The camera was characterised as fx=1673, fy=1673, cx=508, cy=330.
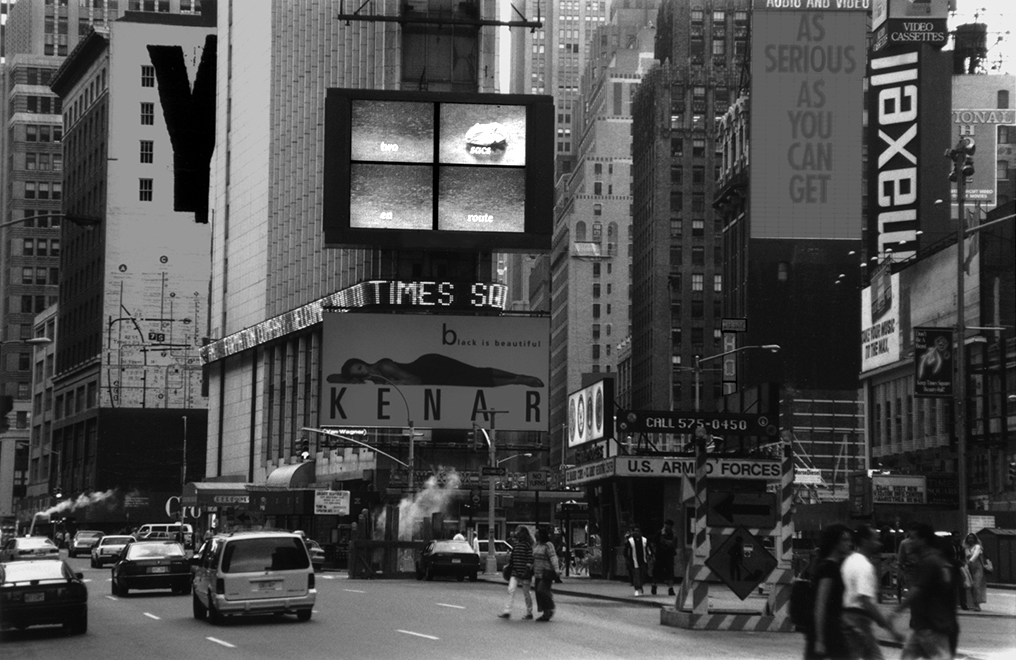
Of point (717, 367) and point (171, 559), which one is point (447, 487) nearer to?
point (171, 559)

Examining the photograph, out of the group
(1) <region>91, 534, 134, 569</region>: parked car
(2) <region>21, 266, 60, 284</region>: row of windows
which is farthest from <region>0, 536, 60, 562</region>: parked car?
(2) <region>21, 266, 60, 284</region>: row of windows

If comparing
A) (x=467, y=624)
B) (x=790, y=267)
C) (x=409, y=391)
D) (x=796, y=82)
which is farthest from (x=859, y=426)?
(x=467, y=624)

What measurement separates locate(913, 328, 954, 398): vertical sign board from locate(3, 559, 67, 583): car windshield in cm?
3029

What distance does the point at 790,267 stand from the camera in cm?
13912

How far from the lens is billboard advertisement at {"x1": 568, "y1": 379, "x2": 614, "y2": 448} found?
179 ft

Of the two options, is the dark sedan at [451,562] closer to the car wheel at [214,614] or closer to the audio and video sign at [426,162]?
the audio and video sign at [426,162]

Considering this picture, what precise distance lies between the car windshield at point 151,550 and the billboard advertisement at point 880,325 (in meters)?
63.1

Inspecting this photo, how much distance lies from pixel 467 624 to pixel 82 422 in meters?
140

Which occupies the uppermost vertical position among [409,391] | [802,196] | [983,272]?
[802,196]

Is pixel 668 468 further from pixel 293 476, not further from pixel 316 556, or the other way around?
pixel 293 476

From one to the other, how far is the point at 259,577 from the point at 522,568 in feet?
16.1

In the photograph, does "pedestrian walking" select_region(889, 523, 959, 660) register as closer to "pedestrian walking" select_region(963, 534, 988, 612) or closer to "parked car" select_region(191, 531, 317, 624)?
"parked car" select_region(191, 531, 317, 624)

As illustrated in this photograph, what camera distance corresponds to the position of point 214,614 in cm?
2994

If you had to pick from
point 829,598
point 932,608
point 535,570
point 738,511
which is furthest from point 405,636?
point 829,598
